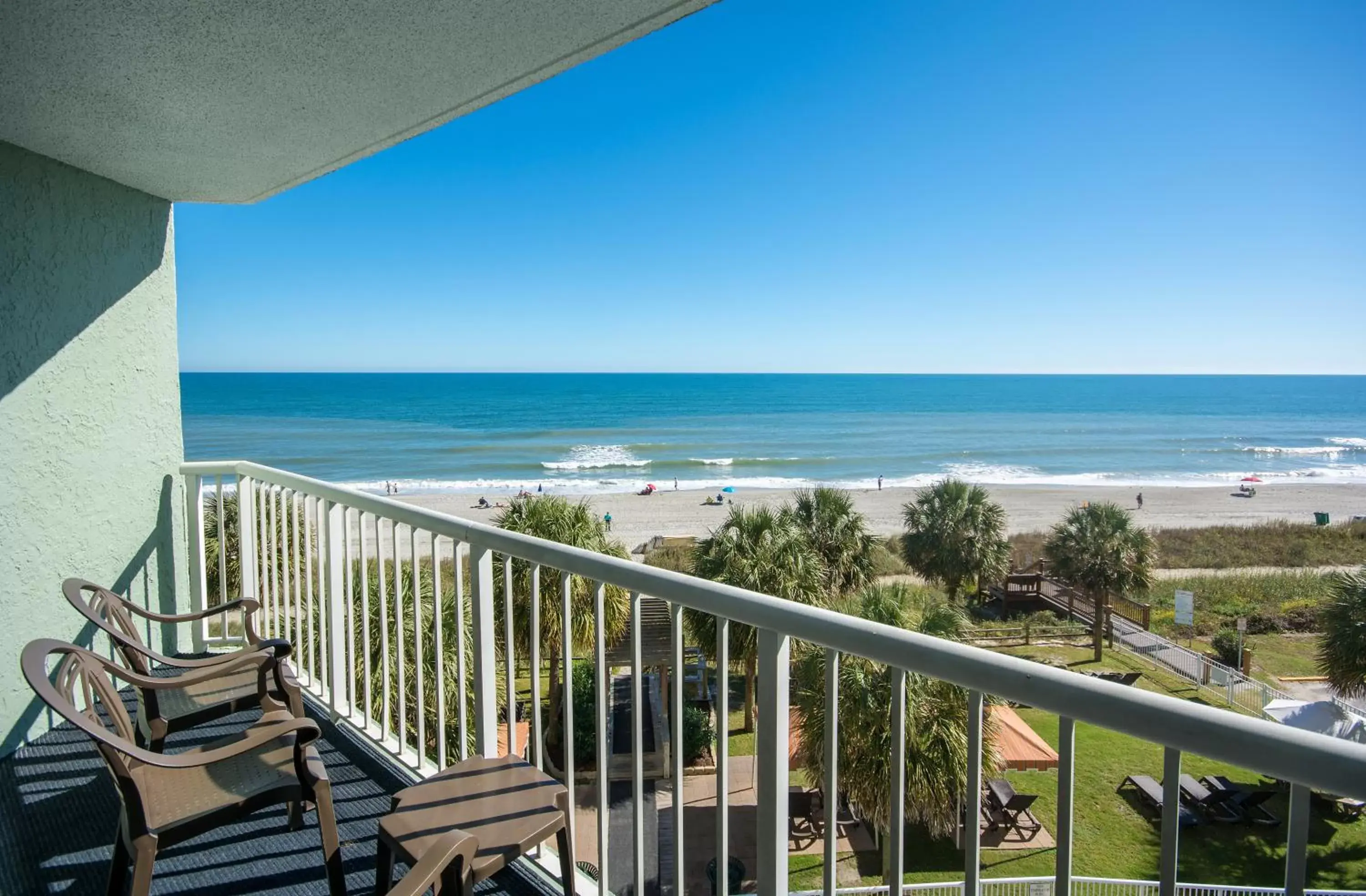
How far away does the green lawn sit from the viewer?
696cm

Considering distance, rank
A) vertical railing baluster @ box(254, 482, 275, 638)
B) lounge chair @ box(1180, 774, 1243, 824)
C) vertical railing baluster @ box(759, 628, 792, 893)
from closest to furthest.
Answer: vertical railing baluster @ box(759, 628, 792, 893)
vertical railing baluster @ box(254, 482, 275, 638)
lounge chair @ box(1180, 774, 1243, 824)

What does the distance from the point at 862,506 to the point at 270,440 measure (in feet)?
103

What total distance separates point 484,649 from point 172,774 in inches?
29.9

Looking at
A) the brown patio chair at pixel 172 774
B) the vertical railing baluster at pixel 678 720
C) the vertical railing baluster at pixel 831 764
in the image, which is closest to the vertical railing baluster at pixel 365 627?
the brown patio chair at pixel 172 774

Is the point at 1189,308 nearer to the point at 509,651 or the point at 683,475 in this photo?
the point at 683,475

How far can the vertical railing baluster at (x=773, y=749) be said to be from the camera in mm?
1212

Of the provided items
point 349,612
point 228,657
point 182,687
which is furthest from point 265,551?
point 182,687

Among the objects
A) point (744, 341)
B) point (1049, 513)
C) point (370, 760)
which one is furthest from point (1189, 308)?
point (370, 760)

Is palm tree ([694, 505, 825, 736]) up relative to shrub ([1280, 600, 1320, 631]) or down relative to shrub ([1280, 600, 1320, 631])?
up

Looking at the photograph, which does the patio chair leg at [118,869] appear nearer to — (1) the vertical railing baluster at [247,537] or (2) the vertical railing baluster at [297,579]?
(2) the vertical railing baluster at [297,579]

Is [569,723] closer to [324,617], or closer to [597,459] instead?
[324,617]

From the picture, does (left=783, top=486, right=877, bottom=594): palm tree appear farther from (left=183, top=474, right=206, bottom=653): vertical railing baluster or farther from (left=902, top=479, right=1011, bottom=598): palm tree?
(left=183, top=474, right=206, bottom=653): vertical railing baluster

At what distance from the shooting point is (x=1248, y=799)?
715 cm

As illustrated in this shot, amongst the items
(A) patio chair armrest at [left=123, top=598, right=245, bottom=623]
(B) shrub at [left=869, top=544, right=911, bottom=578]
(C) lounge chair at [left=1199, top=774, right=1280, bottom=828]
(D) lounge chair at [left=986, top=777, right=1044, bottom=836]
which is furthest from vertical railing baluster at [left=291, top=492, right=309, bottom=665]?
(B) shrub at [left=869, top=544, right=911, bottom=578]
